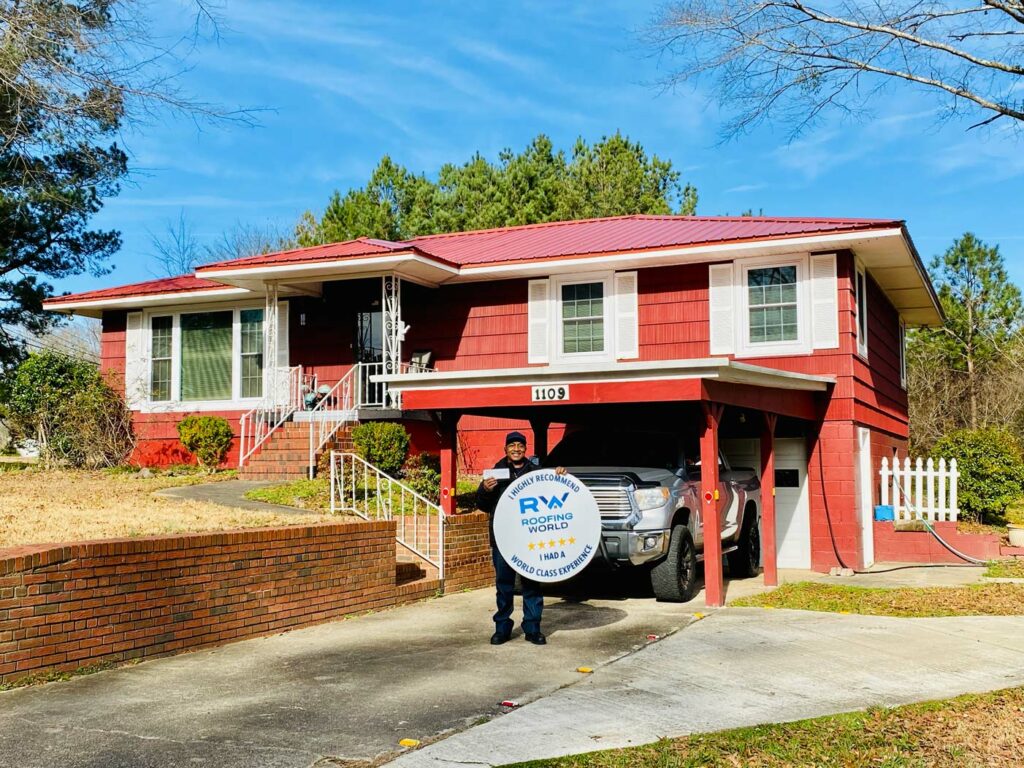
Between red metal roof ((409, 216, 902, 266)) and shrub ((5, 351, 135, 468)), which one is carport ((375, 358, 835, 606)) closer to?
red metal roof ((409, 216, 902, 266))

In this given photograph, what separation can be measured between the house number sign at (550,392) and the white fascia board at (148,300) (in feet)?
30.5

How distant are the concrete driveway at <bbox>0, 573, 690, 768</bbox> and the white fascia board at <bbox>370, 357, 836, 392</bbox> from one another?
2523mm

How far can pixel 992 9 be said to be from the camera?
12.0 m

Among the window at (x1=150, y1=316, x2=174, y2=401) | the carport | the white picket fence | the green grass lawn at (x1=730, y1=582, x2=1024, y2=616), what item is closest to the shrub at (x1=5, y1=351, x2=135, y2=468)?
the window at (x1=150, y1=316, x2=174, y2=401)

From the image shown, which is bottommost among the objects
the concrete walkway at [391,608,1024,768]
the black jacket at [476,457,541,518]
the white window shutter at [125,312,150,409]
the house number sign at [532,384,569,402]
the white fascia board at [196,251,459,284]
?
the concrete walkway at [391,608,1024,768]

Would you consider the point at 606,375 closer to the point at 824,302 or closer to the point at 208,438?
the point at 824,302

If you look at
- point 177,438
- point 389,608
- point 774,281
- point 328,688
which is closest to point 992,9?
point 774,281

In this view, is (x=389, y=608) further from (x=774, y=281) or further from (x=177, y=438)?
(x=177, y=438)

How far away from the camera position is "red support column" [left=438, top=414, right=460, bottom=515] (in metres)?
12.2

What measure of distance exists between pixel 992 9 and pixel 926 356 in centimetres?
2484

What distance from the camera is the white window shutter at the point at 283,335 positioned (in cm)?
1955

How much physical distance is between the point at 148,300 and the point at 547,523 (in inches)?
547

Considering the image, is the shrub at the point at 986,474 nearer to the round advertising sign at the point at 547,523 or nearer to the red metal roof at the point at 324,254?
the red metal roof at the point at 324,254

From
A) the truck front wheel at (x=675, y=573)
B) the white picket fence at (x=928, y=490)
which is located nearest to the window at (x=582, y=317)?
the white picket fence at (x=928, y=490)
